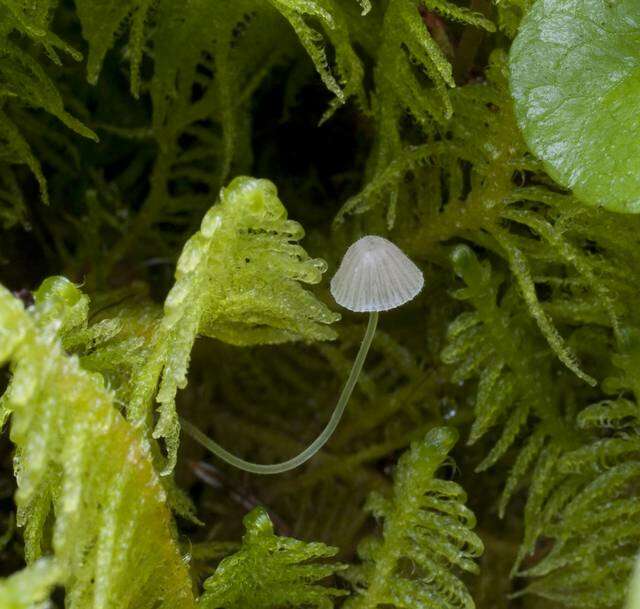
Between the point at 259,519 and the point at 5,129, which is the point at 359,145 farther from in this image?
the point at 259,519

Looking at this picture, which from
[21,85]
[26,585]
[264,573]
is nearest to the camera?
[26,585]

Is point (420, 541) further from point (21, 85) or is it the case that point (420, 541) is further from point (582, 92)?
point (21, 85)

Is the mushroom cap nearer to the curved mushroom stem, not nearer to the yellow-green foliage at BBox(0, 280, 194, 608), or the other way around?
the curved mushroom stem

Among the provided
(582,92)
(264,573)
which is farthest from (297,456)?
(582,92)

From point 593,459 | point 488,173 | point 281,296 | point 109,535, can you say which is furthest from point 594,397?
point 109,535

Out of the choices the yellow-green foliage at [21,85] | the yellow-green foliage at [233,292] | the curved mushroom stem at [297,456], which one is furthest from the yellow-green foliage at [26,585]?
the yellow-green foliage at [21,85]

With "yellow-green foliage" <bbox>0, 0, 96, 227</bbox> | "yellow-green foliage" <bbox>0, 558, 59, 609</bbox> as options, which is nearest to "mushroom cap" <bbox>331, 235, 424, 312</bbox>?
"yellow-green foliage" <bbox>0, 0, 96, 227</bbox>
